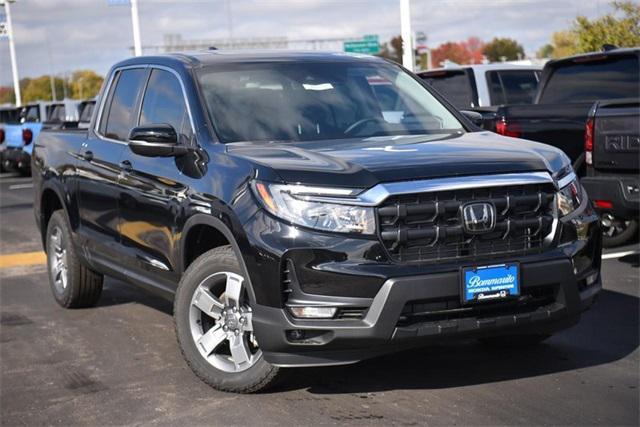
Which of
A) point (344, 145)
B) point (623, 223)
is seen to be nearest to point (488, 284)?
point (344, 145)

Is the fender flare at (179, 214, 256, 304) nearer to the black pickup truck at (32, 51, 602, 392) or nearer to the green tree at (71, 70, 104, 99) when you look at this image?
the black pickup truck at (32, 51, 602, 392)

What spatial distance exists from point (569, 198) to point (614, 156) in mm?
3296

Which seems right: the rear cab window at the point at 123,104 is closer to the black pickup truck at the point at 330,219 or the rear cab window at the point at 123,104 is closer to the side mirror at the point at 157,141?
the black pickup truck at the point at 330,219

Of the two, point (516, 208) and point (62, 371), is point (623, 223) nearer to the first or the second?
point (516, 208)

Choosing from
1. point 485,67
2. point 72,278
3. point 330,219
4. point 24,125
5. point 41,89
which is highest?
point 485,67

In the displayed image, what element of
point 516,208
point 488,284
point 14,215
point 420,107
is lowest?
point 14,215

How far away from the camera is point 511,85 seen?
1417cm

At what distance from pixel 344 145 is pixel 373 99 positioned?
868 mm

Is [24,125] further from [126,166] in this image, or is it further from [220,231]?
[220,231]

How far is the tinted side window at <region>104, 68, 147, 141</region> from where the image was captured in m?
6.77

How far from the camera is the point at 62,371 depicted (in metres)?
6.05

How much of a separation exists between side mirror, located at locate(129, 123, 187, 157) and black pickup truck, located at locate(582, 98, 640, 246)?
4.12 m

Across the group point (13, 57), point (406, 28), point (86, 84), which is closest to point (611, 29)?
point (406, 28)

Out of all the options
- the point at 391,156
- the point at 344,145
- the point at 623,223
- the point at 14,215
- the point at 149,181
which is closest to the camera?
the point at 391,156
